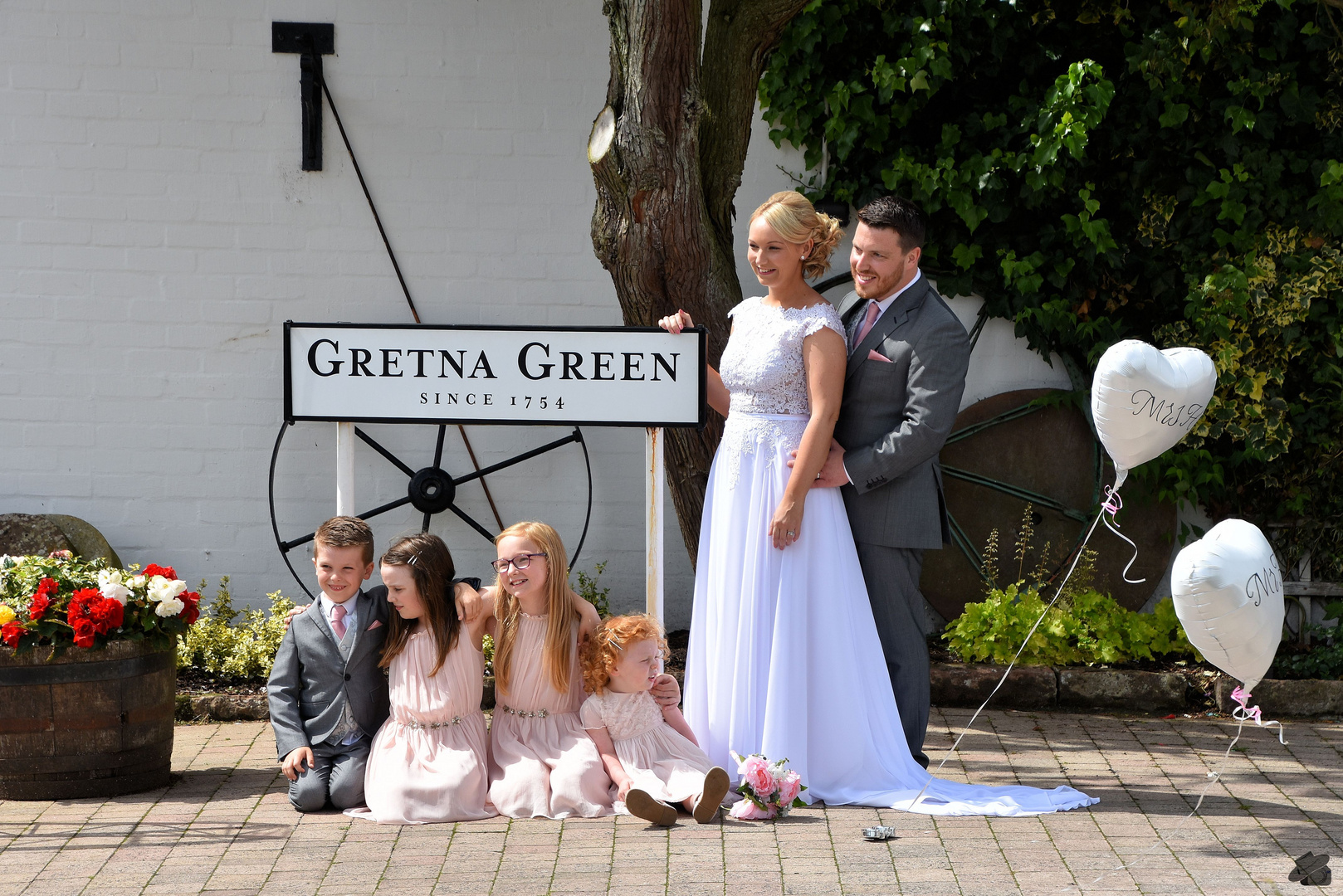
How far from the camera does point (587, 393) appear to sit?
3752mm

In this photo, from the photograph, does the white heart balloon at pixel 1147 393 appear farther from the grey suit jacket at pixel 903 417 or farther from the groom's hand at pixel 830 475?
the groom's hand at pixel 830 475

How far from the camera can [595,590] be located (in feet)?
17.3

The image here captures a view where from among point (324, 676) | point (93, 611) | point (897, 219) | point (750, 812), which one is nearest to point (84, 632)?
point (93, 611)

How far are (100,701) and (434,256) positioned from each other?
226 centimetres

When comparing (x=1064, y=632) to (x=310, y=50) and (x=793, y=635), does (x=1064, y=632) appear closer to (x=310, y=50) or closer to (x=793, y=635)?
(x=793, y=635)

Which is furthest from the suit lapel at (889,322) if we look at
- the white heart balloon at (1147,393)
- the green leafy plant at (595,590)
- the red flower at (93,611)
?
the red flower at (93,611)

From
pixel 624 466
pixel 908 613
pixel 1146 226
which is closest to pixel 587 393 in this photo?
pixel 908 613

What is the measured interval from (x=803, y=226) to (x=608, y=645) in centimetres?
124

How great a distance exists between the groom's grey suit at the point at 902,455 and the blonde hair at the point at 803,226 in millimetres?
225

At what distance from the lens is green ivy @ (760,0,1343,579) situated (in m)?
4.96

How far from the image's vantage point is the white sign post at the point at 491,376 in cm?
374

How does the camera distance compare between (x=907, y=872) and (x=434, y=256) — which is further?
(x=434, y=256)

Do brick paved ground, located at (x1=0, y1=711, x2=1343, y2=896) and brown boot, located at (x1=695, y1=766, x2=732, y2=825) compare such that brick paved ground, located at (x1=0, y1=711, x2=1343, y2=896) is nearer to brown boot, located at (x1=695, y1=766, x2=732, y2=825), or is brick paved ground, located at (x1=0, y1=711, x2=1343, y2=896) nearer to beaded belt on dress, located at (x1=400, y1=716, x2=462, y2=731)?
brown boot, located at (x1=695, y1=766, x2=732, y2=825)

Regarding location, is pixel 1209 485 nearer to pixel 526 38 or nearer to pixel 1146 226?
pixel 1146 226
